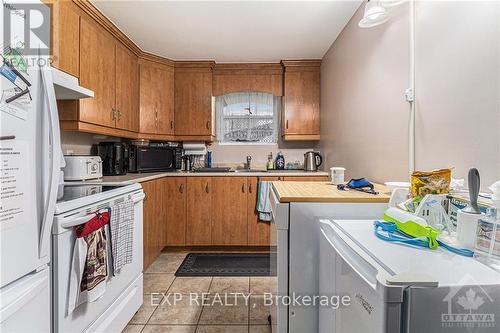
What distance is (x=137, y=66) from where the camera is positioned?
2.99 meters

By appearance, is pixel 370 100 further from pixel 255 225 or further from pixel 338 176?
pixel 255 225

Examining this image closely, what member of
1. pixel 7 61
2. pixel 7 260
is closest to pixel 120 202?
pixel 7 260

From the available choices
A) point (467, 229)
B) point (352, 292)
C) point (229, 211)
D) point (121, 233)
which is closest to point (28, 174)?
point (121, 233)

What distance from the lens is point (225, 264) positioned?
109 inches

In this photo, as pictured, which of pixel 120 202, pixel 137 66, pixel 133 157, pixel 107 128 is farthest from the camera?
pixel 137 66

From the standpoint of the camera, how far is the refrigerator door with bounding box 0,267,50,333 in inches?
32.4

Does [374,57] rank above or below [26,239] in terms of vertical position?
above

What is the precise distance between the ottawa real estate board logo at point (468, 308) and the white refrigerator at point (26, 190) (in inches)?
46.8

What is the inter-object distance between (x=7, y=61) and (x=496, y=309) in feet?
4.61

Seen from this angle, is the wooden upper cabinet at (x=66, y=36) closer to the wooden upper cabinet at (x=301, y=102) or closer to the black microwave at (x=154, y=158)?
the black microwave at (x=154, y=158)

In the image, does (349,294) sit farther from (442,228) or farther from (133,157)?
(133,157)

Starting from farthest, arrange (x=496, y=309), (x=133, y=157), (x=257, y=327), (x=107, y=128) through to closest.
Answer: (x=133, y=157), (x=107, y=128), (x=257, y=327), (x=496, y=309)

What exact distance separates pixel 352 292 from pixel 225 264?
2.24 metres

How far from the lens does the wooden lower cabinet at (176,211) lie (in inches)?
119
